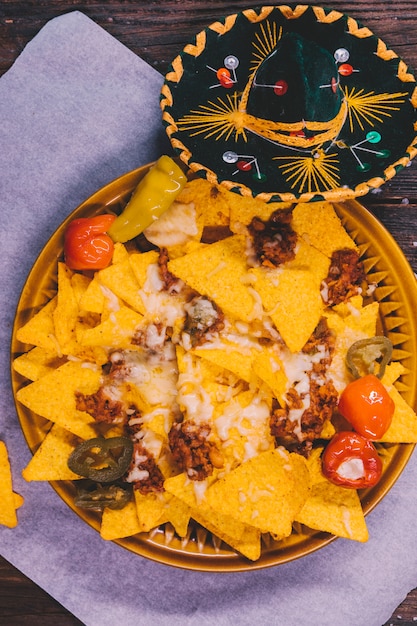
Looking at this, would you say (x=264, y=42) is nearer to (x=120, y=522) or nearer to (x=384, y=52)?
(x=384, y=52)

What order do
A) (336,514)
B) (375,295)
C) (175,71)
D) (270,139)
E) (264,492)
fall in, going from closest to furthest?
(270,139) < (175,71) < (264,492) < (336,514) < (375,295)

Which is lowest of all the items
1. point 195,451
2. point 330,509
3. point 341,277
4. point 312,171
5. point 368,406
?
point 330,509

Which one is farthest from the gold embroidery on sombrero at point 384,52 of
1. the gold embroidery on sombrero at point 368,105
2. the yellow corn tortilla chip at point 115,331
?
the yellow corn tortilla chip at point 115,331

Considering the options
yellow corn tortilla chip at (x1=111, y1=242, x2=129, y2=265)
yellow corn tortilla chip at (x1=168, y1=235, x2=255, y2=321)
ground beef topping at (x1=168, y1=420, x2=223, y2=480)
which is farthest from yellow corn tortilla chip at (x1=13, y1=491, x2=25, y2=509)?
yellow corn tortilla chip at (x1=168, y1=235, x2=255, y2=321)

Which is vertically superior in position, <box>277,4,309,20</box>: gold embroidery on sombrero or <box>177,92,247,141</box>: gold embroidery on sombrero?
<box>277,4,309,20</box>: gold embroidery on sombrero

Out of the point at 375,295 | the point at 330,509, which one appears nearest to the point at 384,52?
the point at 375,295

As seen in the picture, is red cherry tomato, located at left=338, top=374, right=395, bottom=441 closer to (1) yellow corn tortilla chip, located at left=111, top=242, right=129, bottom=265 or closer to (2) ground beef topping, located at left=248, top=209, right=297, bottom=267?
(2) ground beef topping, located at left=248, top=209, right=297, bottom=267

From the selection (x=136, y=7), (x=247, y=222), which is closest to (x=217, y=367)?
(x=247, y=222)
